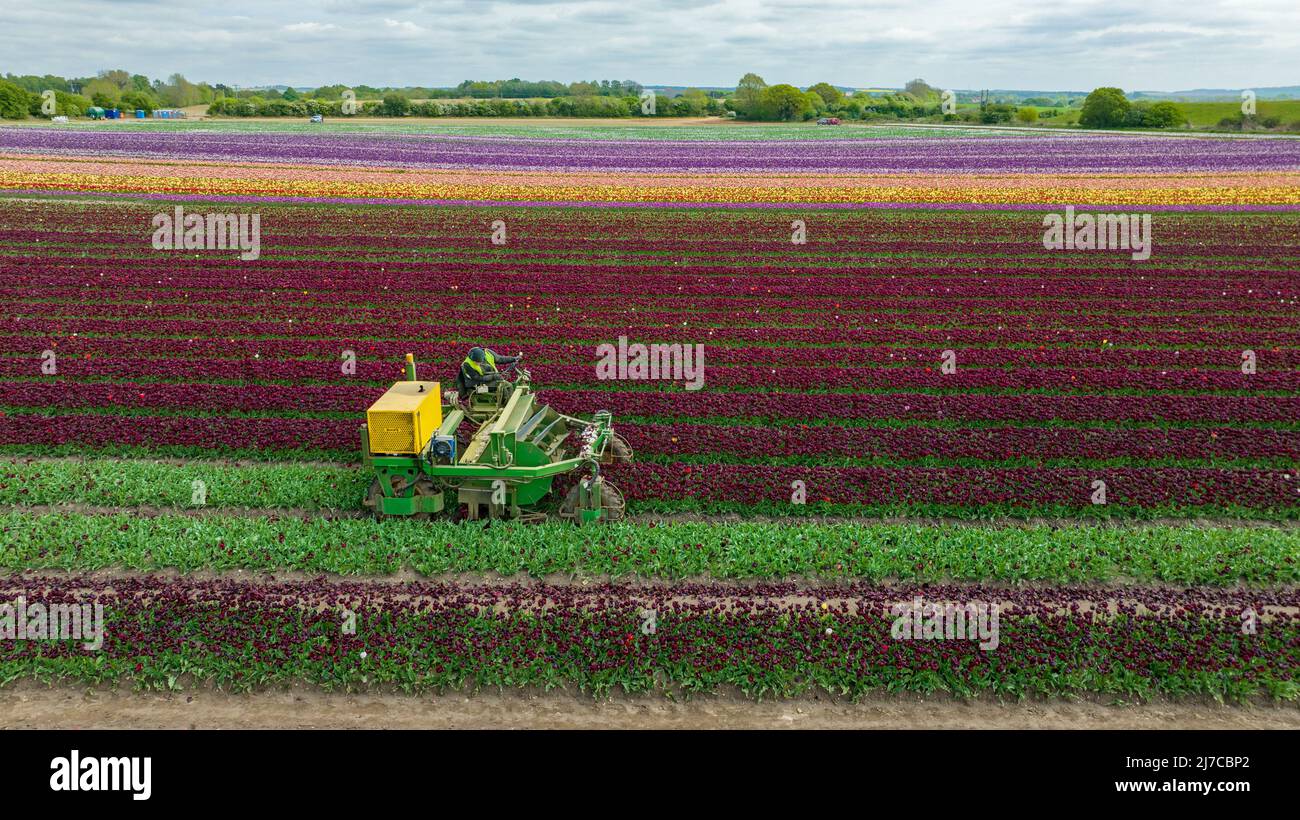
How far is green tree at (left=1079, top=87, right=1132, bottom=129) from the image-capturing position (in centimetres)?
9106

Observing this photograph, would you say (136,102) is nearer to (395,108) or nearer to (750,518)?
(395,108)

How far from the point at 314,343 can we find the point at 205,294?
5532 mm

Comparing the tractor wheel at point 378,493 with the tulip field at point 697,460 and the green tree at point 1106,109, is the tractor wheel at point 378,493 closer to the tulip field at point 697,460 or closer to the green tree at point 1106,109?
the tulip field at point 697,460

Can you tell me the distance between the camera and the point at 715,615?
8781 millimetres

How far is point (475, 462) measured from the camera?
10375 millimetres

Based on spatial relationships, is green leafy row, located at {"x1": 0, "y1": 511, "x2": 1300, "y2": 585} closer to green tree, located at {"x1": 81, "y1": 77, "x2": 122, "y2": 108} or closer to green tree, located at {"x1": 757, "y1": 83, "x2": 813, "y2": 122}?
green tree, located at {"x1": 757, "y1": 83, "x2": 813, "y2": 122}

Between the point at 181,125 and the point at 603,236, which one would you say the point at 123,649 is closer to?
the point at 603,236

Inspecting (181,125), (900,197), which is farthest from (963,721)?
(181,125)
